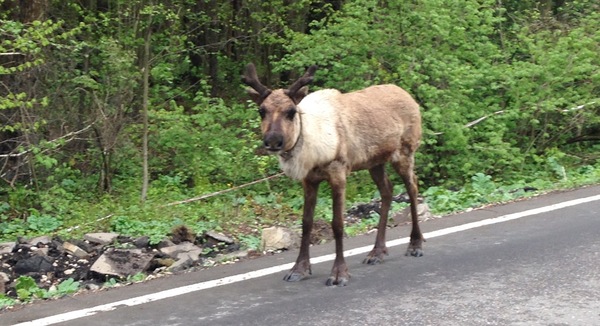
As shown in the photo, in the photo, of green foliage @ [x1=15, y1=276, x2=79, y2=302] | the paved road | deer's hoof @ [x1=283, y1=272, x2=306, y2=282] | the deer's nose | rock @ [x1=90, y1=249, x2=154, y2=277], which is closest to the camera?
the paved road

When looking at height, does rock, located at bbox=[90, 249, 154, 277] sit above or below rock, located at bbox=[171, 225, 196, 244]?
above

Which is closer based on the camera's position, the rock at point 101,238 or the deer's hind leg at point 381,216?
the deer's hind leg at point 381,216

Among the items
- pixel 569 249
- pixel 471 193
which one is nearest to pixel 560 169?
pixel 471 193

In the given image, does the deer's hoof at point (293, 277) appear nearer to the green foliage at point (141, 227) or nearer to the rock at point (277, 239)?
the rock at point (277, 239)

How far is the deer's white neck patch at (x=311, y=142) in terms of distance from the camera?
21.9 feet

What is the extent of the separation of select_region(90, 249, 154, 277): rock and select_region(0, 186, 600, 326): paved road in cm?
48

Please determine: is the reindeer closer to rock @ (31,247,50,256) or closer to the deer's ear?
the deer's ear

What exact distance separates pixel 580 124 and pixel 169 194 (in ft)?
23.3

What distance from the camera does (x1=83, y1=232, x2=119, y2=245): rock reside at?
851 centimetres

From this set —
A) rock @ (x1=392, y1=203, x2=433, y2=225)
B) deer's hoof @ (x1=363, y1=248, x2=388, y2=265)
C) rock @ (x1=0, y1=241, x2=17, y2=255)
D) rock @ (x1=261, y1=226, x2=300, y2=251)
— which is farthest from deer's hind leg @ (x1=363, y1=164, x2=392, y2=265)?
rock @ (x1=0, y1=241, x2=17, y2=255)

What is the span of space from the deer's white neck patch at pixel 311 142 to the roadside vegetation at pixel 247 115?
111 inches

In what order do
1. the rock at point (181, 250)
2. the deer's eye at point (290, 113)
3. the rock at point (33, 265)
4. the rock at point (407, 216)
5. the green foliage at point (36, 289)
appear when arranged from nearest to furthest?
the deer's eye at point (290, 113), the green foliage at point (36, 289), the rock at point (33, 265), the rock at point (181, 250), the rock at point (407, 216)

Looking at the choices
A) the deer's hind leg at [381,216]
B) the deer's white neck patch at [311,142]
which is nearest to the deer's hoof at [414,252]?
the deer's hind leg at [381,216]

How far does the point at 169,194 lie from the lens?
12.1m
